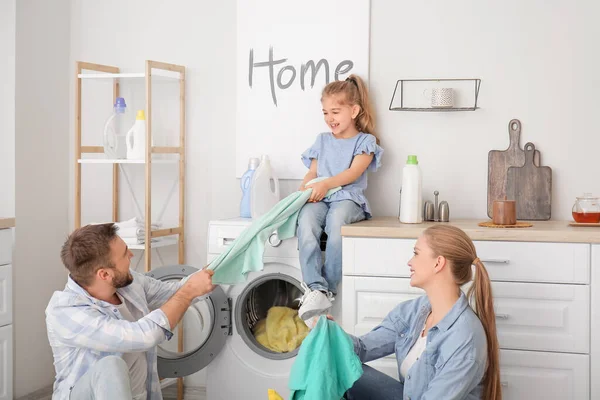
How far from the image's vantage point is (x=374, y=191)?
334 cm

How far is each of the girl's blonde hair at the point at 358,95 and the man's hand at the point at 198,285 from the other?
1.08m

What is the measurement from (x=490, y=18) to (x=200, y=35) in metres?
1.34

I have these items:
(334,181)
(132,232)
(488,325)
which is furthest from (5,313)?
(488,325)

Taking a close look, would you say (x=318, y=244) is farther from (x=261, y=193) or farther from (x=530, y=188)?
(x=530, y=188)

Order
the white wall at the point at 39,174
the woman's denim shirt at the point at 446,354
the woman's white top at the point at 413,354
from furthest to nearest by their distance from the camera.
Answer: the white wall at the point at 39,174 < the woman's white top at the point at 413,354 < the woman's denim shirt at the point at 446,354

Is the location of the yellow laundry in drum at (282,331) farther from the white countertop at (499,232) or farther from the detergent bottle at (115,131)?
the detergent bottle at (115,131)

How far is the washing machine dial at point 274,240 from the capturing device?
2.99 metres

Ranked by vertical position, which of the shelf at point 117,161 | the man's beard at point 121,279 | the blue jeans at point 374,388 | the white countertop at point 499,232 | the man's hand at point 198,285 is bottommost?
the blue jeans at point 374,388

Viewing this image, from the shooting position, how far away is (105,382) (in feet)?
6.86

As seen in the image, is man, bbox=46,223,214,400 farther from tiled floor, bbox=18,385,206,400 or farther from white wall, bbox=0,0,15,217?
white wall, bbox=0,0,15,217

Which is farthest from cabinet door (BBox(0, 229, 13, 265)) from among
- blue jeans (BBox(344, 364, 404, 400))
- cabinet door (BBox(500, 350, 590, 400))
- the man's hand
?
cabinet door (BBox(500, 350, 590, 400))

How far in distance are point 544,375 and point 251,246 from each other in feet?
3.77

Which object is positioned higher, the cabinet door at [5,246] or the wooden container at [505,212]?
the wooden container at [505,212]

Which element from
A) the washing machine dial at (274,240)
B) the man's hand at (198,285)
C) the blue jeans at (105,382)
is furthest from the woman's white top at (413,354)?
the washing machine dial at (274,240)
